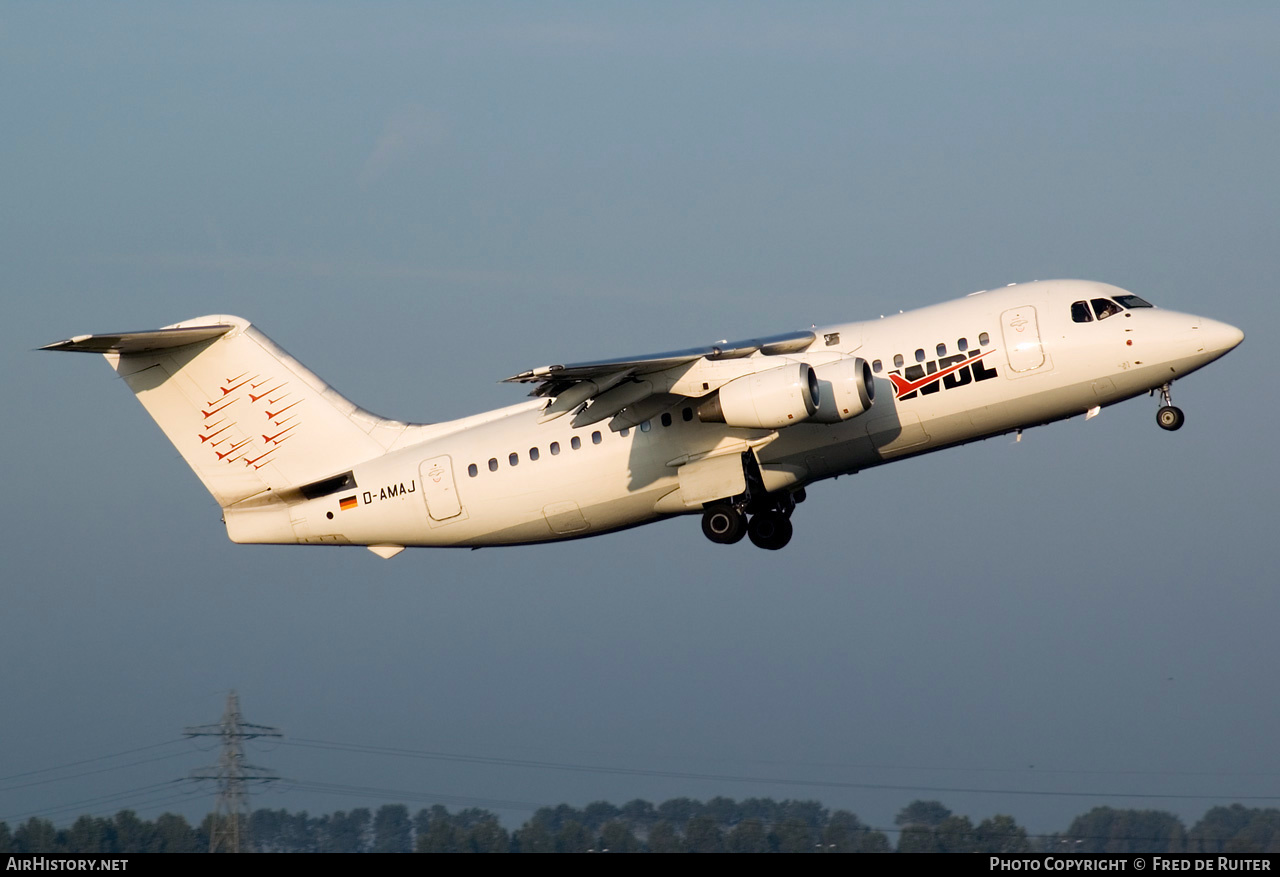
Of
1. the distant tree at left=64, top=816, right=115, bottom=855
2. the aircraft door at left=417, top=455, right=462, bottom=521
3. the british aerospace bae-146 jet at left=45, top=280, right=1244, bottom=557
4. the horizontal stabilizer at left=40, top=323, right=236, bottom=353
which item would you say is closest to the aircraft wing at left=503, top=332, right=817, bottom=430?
the british aerospace bae-146 jet at left=45, top=280, right=1244, bottom=557

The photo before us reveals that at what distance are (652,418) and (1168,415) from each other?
315 inches

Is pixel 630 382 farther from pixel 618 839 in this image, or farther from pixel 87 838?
pixel 87 838

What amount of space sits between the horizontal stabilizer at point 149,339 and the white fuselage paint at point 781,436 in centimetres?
316

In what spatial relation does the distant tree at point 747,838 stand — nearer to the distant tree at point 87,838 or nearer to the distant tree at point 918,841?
the distant tree at point 918,841

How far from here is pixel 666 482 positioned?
993 inches

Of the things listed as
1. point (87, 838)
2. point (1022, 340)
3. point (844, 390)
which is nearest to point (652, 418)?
point (844, 390)

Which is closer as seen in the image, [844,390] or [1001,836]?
[844,390]

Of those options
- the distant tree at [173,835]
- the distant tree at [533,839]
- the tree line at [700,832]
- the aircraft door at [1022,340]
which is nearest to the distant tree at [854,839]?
the tree line at [700,832]

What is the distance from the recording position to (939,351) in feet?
77.6

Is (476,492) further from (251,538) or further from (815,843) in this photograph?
(815,843)

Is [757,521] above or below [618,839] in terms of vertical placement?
above

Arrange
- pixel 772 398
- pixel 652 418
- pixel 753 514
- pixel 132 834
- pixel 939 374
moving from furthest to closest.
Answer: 1. pixel 132 834
2. pixel 753 514
3. pixel 652 418
4. pixel 939 374
5. pixel 772 398

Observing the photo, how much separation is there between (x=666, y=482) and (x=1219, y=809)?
37.6 feet
